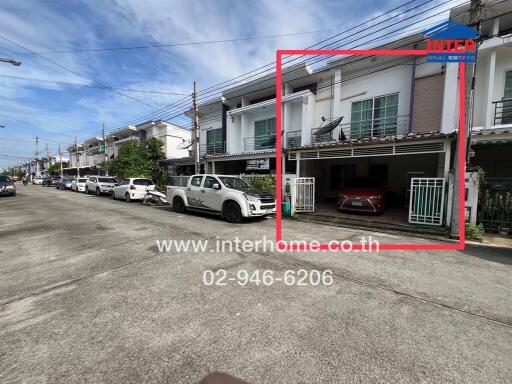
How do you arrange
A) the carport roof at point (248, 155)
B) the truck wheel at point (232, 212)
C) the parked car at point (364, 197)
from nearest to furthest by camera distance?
the truck wheel at point (232, 212), the parked car at point (364, 197), the carport roof at point (248, 155)

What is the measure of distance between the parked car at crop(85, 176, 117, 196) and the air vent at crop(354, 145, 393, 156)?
57.1ft

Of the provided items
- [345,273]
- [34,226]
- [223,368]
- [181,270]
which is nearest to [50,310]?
[181,270]

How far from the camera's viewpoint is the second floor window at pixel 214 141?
18962mm

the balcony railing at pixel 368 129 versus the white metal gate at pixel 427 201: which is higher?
the balcony railing at pixel 368 129

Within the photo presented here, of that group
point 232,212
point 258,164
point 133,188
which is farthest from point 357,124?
point 133,188

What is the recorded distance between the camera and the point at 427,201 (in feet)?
25.7

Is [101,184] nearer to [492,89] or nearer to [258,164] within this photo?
[258,164]

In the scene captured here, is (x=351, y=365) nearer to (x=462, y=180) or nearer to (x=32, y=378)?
(x=32, y=378)

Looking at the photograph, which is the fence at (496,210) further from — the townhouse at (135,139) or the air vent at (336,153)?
the townhouse at (135,139)

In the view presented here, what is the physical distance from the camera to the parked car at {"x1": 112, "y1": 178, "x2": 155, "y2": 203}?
14.9 meters

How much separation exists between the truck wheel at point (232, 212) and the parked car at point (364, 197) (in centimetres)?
445

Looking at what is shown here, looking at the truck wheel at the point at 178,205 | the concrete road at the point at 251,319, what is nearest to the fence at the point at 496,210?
the concrete road at the point at 251,319

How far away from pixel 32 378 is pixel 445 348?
3.73 meters

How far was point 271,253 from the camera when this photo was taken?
5.19m
